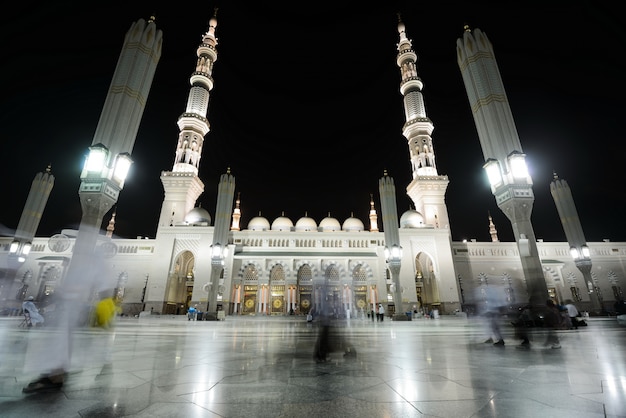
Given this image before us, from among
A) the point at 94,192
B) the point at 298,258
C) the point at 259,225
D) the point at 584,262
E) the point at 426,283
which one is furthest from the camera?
the point at 259,225

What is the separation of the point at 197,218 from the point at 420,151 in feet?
99.1

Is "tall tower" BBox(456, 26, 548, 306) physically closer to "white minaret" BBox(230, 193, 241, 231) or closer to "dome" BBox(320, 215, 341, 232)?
"dome" BBox(320, 215, 341, 232)

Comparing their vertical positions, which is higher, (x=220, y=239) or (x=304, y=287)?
(x=220, y=239)

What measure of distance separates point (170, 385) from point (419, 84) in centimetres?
4684

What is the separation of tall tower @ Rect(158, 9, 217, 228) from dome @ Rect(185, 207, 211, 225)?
1.10 meters

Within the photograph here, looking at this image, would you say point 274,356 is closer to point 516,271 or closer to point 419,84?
point 516,271

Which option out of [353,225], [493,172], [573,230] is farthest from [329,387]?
[353,225]

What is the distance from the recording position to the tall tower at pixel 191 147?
34.0m

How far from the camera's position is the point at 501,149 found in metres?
12.0

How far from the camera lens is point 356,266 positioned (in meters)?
31.8

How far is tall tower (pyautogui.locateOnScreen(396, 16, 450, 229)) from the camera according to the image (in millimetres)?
36281

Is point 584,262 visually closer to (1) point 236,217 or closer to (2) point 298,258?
(2) point 298,258

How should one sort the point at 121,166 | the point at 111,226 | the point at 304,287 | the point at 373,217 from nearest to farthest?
the point at 121,166 → the point at 304,287 → the point at 373,217 → the point at 111,226

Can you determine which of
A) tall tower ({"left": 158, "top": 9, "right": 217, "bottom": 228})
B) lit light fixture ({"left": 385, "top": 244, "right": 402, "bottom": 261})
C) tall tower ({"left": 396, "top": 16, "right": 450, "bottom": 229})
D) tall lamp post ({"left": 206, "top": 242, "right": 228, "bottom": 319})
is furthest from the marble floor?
tall tower ({"left": 396, "top": 16, "right": 450, "bottom": 229})
